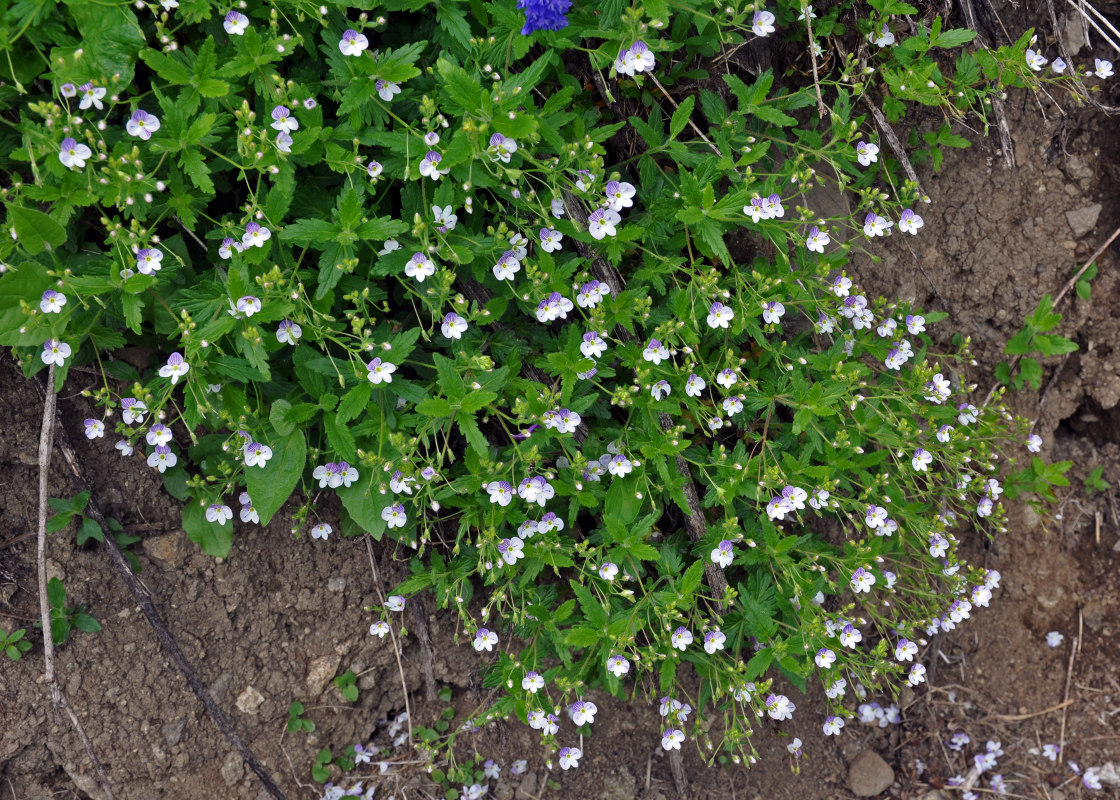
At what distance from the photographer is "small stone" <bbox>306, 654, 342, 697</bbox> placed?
156 inches

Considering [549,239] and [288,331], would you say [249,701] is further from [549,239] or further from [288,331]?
[549,239]

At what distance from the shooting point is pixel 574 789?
167 inches

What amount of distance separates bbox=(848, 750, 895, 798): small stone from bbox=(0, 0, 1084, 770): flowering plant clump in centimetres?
114

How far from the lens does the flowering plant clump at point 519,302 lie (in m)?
2.84

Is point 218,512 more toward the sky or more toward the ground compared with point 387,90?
more toward the ground

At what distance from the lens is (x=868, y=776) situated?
4570 millimetres

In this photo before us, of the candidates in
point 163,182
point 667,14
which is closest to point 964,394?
point 667,14

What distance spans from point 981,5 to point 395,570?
4141 mm

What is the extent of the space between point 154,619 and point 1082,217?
17.4 feet

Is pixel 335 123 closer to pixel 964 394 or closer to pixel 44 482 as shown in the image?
pixel 44 482

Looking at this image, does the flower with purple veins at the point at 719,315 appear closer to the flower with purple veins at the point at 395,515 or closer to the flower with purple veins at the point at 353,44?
the flower with purple veins at the point at 395,515

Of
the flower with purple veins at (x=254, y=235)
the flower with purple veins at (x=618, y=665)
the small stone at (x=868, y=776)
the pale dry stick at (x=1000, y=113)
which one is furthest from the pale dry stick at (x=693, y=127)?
the small stone at (x=868, y=776)

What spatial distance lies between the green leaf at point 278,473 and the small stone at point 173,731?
4.41ft

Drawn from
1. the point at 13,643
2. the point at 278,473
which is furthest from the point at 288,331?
the point at 13,643
